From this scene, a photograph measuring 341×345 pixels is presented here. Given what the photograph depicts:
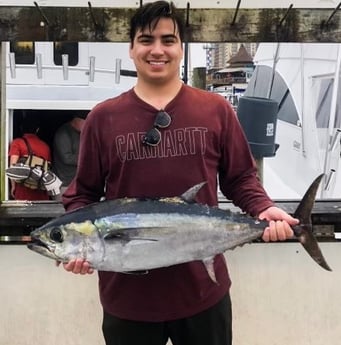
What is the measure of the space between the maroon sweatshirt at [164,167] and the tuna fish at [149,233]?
105mm

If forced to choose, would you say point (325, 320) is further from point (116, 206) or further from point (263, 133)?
point (263, 133)

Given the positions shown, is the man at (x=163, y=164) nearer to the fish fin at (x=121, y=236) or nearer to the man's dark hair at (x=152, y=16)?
the man's dark hair at (x=152, y=16)

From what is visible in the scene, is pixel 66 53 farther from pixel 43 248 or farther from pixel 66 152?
pixel 43 248

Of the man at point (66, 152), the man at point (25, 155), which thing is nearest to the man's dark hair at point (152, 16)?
the man at point (25, 155)

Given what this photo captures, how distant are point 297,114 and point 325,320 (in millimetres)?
4332

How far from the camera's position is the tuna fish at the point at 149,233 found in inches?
71.5

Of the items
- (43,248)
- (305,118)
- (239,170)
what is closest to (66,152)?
(305,118)

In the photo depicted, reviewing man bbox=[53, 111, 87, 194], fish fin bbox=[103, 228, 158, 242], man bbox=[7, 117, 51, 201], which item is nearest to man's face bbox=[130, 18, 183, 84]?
fish fin bbox=[103, 228, 158, 242]

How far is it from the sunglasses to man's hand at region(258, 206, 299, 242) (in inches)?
17.8

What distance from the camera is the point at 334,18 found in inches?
103

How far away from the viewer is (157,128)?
2.00 metres

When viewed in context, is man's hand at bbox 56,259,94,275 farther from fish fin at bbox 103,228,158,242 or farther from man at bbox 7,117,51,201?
man at bbox 7,117,51,201

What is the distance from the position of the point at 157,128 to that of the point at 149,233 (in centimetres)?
38

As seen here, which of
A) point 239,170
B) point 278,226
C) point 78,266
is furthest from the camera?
point 239,170
